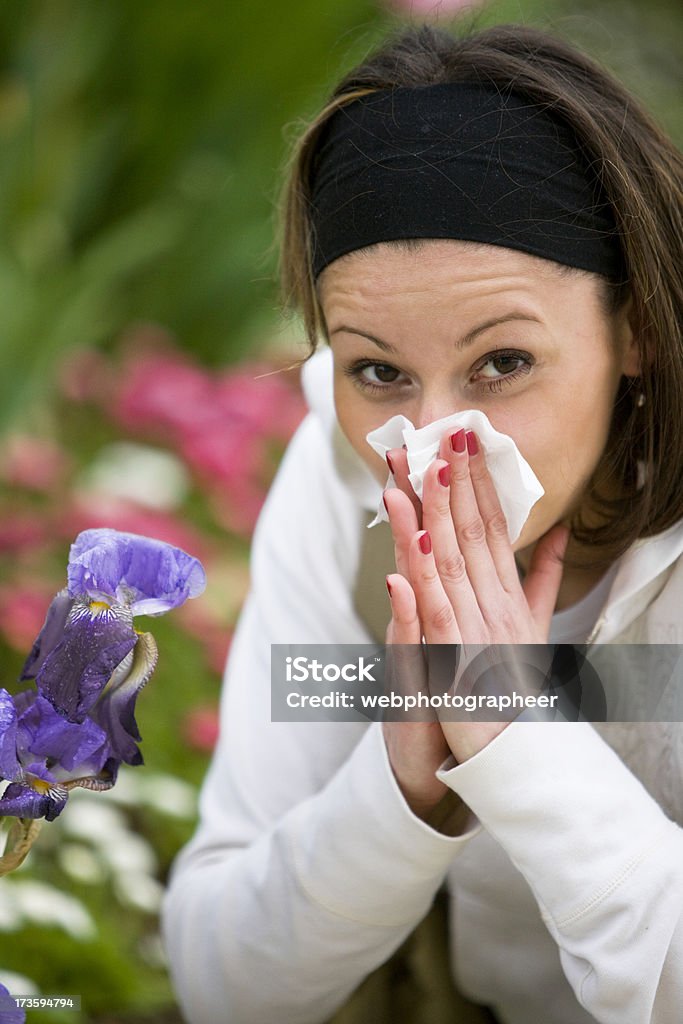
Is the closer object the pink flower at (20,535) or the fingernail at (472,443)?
the fingernail at (472,443)

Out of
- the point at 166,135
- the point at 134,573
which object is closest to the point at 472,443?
the point at 134,573

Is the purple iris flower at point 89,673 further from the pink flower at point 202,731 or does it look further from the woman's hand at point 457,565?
the pink flower at point 202,731

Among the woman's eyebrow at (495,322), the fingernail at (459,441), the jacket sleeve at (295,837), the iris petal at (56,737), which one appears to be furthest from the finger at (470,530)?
the iris petal at (56,737)

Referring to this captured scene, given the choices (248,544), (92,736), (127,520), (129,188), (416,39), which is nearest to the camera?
(92,736)

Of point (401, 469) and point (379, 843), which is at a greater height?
point (401, 469)

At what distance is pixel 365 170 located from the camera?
4.74ft

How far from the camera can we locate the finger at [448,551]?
1321mm

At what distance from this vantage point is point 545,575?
1514mm

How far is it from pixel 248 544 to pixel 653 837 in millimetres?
1956

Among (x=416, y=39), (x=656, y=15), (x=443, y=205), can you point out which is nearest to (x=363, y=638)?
(x=443, y=205)

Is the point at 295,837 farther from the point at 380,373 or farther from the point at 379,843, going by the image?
the point at 380,373

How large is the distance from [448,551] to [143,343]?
8.43 ft

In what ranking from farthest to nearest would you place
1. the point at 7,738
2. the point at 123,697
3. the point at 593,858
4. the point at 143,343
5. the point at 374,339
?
the point at 143,343 < the point at 374,339 < the point at 593,858 < the point at 123,697 < the point at 7,738

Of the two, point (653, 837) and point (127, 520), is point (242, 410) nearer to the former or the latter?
point (127, 520)
